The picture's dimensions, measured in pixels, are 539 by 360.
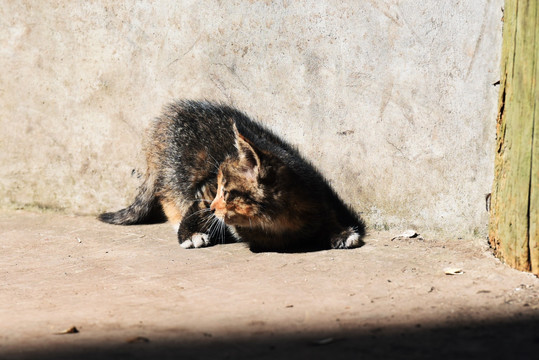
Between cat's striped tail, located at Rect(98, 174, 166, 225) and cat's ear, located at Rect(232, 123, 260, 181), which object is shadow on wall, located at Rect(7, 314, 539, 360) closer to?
cat's ear, located at Rect(232, 123, 260, 181)

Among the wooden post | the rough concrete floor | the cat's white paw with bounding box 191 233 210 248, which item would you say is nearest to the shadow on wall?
the rough concrete floor

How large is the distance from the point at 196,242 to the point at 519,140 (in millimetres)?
2646

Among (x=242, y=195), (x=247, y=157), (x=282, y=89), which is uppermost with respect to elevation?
(x=282, y=89)

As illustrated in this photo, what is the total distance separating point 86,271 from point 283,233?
1509mm

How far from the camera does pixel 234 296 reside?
4227 millimetres

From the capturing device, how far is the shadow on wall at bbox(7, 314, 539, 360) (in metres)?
3.14

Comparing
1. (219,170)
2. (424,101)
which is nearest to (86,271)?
(219,170)

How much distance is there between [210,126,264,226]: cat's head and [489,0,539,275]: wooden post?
69.4 inches

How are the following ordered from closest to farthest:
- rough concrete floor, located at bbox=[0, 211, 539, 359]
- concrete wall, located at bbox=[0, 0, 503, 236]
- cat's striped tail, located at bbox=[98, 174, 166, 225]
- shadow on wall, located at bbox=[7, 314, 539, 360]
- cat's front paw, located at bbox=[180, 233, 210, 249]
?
shadow on wall, located at bbox=[7, 314, 539, 360] < rough concrete floor, located at bbox=[0, 211, 539, 359] < concrete wall, located at bbox=[0, 0, 503, 236] < cat's front paw, located at bbox=[180, 233, 210, 249] < cat's striped tail, located at bbox=[98, 174, 166, 225]

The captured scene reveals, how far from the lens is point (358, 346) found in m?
3.26

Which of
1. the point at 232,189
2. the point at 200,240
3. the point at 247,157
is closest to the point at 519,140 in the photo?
the point at 247,157

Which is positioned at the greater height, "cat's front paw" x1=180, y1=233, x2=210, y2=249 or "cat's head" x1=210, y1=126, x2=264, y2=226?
"cat's head" x1=210, y1=126, x2=264, y2=226

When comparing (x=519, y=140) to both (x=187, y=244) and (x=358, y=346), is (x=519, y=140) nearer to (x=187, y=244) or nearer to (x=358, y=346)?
(x=358, y=346)

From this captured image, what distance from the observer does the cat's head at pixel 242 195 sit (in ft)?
17.5
